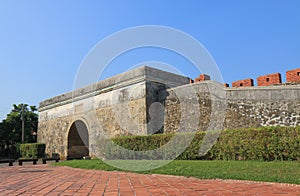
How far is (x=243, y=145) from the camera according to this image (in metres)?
7.05

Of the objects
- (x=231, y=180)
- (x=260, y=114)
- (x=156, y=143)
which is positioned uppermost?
(x=260, y=114)

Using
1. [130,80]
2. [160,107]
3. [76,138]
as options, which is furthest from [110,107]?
[76,138]

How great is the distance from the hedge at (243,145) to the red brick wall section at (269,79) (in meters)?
3.70

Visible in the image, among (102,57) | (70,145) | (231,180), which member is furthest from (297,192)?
(70,145)

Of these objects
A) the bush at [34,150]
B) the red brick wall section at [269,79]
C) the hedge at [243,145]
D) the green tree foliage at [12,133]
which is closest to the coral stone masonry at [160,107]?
the red brick wall section at [269,79]

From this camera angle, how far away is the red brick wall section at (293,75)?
9.87 m

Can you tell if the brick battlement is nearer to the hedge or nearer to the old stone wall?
the old stone wall

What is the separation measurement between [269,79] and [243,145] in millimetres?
4160

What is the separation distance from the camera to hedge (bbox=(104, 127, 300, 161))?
6281 millimetres

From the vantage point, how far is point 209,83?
32.1 feet

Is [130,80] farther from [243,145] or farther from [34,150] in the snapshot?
[34,150]

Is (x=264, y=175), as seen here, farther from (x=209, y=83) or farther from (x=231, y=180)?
(x=209, y=83)

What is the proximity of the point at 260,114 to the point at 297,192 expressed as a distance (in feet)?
18.6

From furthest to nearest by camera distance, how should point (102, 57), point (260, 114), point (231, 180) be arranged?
1. point (260, 114)
2. point (102, 57)
3. point (231, 180)
